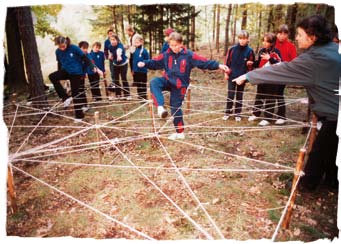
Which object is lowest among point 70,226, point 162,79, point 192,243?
point 70,226

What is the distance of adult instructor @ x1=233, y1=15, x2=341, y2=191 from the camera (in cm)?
257

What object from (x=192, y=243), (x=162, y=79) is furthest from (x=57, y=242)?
(x=162, y=79)

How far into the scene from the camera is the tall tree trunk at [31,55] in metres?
5.64

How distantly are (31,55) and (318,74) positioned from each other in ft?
18.7

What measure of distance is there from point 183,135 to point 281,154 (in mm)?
1775

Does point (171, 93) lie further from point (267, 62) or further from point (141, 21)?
point (141, 21)

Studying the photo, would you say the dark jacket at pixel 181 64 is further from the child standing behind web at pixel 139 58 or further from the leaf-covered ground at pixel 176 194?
the child standing behind web at pixel 139 58

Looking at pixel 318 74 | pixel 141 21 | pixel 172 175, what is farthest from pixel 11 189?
pixel 141 21

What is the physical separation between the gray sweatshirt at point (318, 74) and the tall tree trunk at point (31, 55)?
5211 millimetres

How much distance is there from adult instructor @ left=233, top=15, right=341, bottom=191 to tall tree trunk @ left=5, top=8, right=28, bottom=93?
8.38m

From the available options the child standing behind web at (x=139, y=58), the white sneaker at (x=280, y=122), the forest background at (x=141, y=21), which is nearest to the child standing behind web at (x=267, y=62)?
the white sneaker at (x=280, y=122)

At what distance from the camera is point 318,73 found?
2.60m

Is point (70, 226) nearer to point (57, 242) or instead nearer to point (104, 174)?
point (104, 174)

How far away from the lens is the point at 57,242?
1.92 metres
